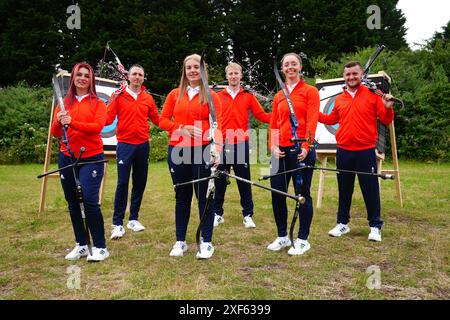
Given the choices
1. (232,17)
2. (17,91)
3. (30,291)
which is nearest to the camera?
(30,291)

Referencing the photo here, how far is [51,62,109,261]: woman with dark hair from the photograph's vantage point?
3535 mm

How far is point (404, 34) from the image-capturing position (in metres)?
24.7

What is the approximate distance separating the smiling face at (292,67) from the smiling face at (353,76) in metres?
0.84

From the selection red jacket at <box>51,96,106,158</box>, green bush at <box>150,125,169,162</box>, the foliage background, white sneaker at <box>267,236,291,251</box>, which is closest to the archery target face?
white sneaker at <box>267,236,291,251</box>

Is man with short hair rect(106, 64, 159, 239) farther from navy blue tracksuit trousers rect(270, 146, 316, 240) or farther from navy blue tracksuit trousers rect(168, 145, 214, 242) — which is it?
navy blue tracksuit trousers rect(270, 146, 316, 240)

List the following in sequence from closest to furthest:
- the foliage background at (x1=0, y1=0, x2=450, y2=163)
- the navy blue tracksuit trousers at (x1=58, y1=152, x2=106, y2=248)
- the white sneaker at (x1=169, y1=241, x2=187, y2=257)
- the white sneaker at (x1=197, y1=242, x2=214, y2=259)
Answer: the navy blue tracksuit trousers at (x1=58, y1=152, x2=106, y2=248), the white sneaker at (x1=197, y1=242, x2=214, y2=259), the white sneaker at (x1=169, y1=241, x2=187, y2=257), the foliage background at (x1=0, y1=0, x2=450, y2=163)

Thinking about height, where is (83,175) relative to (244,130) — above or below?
below

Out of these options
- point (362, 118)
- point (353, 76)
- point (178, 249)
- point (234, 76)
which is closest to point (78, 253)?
point (178, 249)

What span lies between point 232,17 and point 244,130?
19.2 meters

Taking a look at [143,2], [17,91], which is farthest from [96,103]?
[143,2]

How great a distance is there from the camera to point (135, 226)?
4.81m

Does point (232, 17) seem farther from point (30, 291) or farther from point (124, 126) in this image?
point (30, 291)

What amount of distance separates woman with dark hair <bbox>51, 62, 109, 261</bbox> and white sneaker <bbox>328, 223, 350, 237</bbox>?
256 centimetres
